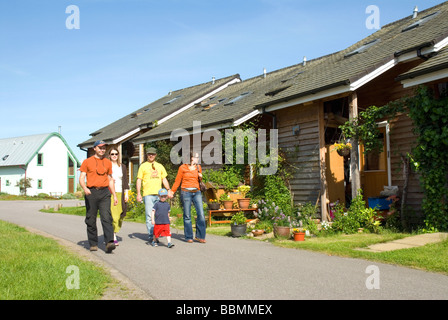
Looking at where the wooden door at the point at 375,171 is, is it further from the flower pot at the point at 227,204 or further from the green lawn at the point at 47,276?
the green lawn at the point at 47,276

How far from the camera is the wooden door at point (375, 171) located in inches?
459

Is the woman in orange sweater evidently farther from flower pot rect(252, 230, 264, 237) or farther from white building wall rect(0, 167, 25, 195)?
white building wall rect(0, 167, 25, 195)

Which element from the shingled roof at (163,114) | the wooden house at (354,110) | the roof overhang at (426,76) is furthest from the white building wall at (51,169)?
the roof overhang at (426,76)

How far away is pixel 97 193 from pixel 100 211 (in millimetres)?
337

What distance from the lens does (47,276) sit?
5191 mm

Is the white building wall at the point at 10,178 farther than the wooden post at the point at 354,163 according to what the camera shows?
Yes

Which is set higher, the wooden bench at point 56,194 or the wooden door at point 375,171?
the wooden door at point 375,171

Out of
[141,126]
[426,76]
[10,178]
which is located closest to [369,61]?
[426,76]

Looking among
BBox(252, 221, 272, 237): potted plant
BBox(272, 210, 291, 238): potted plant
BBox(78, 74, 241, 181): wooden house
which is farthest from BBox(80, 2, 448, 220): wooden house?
BBox(78, 74, 241, 181): wooden house

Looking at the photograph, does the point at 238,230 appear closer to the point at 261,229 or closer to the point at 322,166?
the point at 261,229

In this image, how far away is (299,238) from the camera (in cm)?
884

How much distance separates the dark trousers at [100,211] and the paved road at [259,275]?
1.12ft

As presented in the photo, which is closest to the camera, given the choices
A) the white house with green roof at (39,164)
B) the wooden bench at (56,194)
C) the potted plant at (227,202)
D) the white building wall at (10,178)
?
the potted plant at (227,202)

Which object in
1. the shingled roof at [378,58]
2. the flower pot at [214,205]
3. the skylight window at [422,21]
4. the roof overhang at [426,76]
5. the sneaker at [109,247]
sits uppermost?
the skylight window at [422,21]
